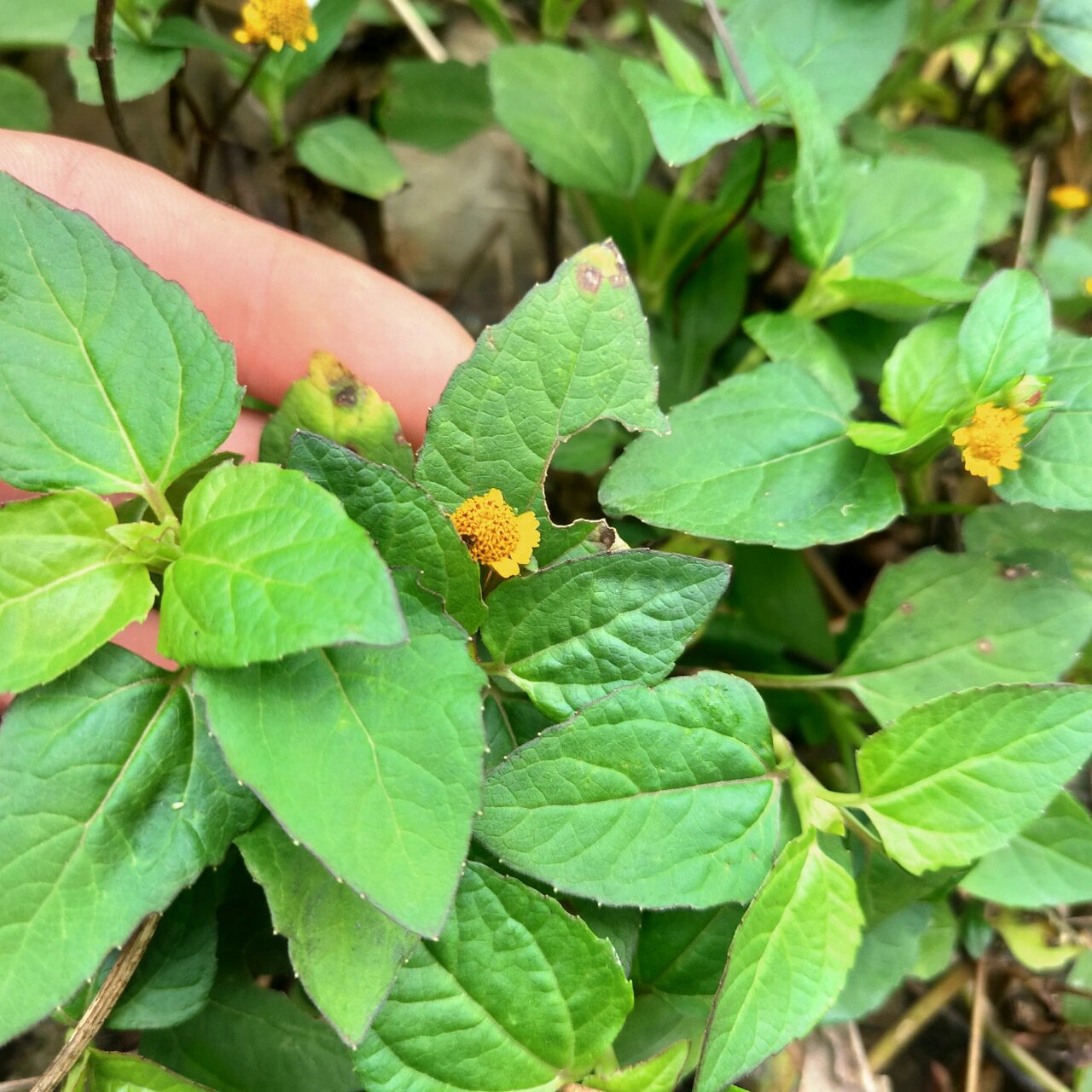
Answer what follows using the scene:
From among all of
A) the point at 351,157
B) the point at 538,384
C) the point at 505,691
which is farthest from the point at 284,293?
the point at 505,691

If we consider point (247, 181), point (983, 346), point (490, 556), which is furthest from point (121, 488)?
point (247, 181)

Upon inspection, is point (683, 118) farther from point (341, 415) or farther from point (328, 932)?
point (328, 932)

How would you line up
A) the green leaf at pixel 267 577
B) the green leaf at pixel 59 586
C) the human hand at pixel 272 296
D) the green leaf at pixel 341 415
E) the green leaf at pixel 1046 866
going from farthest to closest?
the human hand at pixel 272 296 → the green leaf at pixel 1046 866 → the green leaf at pixel 341 415 → the green leaf at pixel 59 586 → the green leaf at pixel 267 577

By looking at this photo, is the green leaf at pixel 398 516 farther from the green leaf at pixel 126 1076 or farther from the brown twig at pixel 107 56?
the brown twig at pixel 107 56

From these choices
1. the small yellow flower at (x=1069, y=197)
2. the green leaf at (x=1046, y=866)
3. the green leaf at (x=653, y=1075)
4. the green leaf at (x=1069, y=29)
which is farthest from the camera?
the small yellow flower at (x=1069, y=197)

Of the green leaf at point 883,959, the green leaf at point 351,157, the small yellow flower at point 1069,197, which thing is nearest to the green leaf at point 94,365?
the green leaf at point 351,157

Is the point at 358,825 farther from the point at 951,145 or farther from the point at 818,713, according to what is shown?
the point at 951,145
